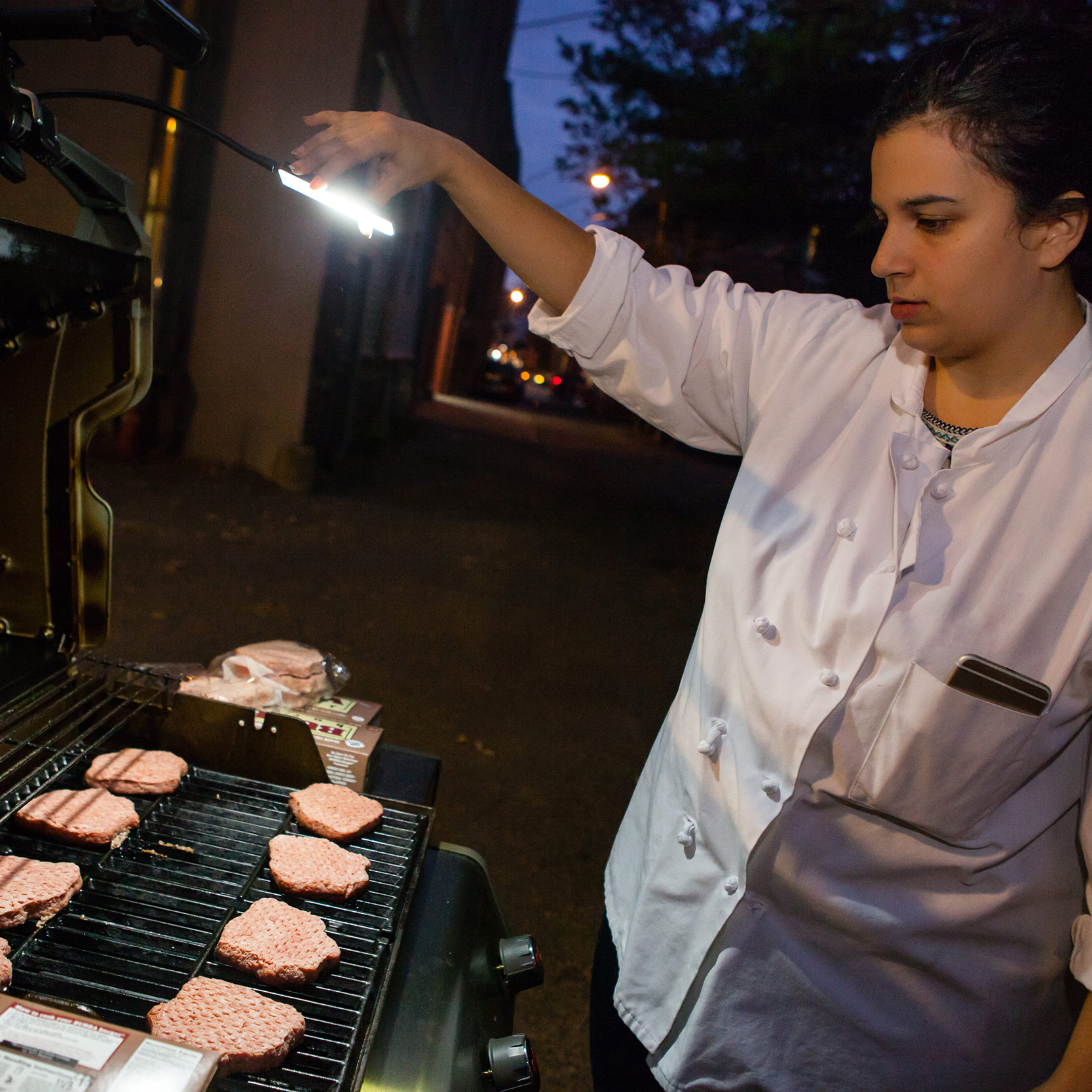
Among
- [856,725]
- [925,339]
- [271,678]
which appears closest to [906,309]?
[925,339]

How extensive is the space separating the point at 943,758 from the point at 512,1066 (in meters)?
0.85

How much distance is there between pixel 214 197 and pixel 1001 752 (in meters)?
9.59

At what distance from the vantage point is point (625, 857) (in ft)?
6.01

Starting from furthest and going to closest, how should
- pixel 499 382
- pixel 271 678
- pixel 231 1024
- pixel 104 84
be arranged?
1. pixel 499 382
2. pixel 104 84
3. pixel 271 678
4. pixel 231 1024

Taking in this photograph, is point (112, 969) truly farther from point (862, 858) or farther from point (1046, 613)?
point (1046, 613)

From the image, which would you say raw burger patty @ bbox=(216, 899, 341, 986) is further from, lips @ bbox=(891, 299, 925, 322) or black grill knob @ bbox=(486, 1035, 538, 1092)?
lips @ bbox=(891, 299, 925, 322)

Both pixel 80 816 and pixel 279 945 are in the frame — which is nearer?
pixel 279 945

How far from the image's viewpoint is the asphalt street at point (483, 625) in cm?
399

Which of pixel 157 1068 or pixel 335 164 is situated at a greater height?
pixel 335 164

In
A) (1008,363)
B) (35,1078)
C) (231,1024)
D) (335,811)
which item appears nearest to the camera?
(35,1078)

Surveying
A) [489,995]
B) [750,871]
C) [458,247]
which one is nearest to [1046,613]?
[750,871]

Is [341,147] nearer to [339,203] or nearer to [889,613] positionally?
[339,203]

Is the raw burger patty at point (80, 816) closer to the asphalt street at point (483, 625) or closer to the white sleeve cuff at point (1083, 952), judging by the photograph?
the white sleeve cuff at point (1083, 952)

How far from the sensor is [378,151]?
4.77ft
